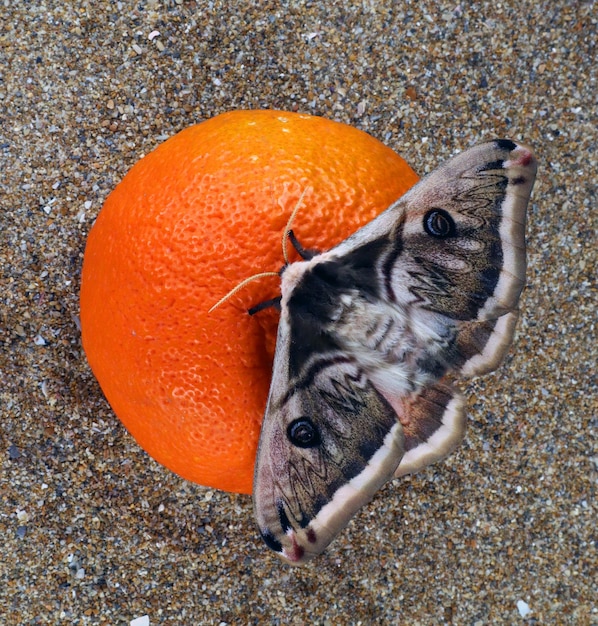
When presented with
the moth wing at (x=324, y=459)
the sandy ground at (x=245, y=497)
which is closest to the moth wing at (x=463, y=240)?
the moth wing at (x=324, y=459)

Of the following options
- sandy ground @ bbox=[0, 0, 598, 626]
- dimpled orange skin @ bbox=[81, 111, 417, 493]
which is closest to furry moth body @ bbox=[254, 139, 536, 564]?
dimpled orange skin @ bbox=[81, 111, 417, 493]

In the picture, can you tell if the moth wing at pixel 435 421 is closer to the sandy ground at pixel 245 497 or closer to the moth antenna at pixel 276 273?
the moth antenna at pixel 276 273

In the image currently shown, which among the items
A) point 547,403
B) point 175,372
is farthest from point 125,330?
point 547,403

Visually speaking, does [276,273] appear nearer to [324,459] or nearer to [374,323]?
[374,323]

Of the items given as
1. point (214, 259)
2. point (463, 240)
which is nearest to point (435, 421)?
point (463, 240)

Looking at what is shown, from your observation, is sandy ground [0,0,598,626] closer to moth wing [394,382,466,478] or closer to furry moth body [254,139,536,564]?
moth wing [394,382,466,478]

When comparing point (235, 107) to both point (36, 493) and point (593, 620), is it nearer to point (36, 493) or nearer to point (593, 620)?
point (36, 493)
